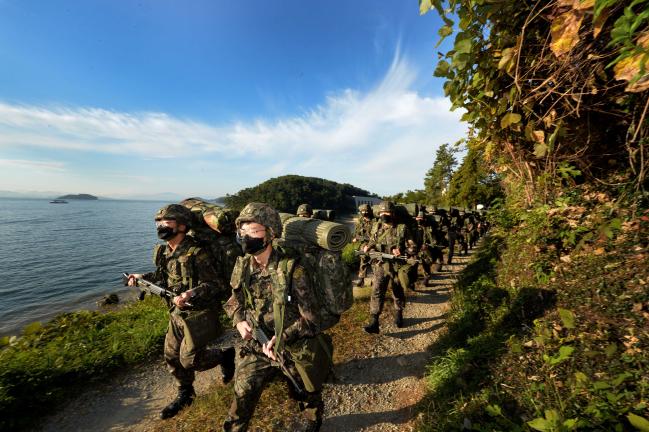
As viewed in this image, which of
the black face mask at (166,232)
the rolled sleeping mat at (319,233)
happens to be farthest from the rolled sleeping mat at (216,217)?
the rolled sleeping mat at (319,233)

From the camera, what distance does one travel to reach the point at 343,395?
423 cm

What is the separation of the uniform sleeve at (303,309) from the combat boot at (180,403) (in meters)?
2.51

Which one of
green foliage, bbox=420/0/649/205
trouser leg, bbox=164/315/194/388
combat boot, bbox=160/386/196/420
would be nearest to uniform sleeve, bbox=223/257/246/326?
trouser leg, bbox=164/315/194/388

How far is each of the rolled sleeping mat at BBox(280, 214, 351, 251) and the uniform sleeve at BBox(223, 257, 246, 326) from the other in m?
0.77

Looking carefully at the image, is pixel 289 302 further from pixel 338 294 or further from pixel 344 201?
pixel 344 201

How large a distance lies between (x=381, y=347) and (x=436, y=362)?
1267 mm

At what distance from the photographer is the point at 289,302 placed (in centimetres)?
307

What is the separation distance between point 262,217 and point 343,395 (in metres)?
3.31

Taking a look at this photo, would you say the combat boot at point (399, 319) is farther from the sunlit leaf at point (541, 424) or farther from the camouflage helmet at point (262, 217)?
the camouflage helmet at point (262, 217)

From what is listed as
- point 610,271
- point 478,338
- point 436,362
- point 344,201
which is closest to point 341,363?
point 436,362

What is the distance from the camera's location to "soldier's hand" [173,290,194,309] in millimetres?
3783

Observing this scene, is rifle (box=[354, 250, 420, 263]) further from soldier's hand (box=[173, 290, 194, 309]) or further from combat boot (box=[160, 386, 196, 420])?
combat boot (box=[160, 386, 196, 420])

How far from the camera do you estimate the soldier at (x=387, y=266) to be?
249 inches

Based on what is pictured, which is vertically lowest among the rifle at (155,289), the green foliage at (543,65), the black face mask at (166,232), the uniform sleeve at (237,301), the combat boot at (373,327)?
the combat boot at (373,327)
